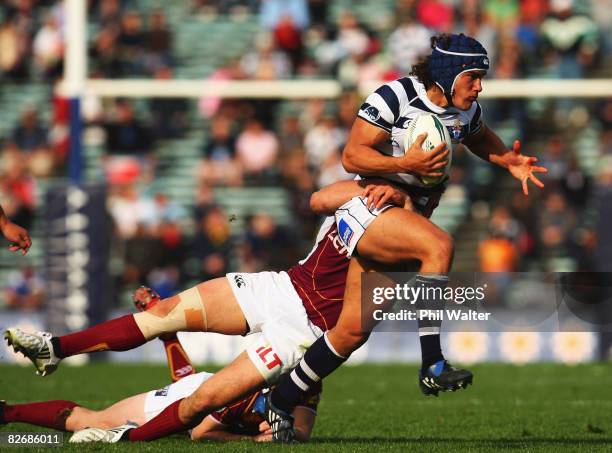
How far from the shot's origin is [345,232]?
23.5 feet

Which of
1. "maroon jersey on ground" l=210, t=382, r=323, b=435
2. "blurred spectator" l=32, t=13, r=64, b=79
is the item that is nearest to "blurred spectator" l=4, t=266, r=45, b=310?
"blurred spectator" l=32, t=13, r=64, b=79

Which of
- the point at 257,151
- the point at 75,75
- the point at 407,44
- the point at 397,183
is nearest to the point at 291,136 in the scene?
the point at 257,151

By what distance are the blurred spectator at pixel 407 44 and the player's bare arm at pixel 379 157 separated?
421 inches

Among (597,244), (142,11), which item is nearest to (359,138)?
(597,244)

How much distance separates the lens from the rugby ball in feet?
22.8

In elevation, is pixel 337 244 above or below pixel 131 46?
above

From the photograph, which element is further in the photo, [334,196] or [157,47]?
[157,47]

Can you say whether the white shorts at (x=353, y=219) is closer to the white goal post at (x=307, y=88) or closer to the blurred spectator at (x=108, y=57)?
the white goal post at (x=307, y=88)

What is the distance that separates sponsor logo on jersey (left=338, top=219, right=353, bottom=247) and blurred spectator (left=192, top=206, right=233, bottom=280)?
9435mm

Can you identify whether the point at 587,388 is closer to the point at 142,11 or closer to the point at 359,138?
the point at 359,138

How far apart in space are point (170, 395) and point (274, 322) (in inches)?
31.7

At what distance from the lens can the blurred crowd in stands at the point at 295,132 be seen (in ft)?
55.6

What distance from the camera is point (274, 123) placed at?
1859cm

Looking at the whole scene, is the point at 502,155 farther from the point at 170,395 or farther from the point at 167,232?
the point at 167,232
